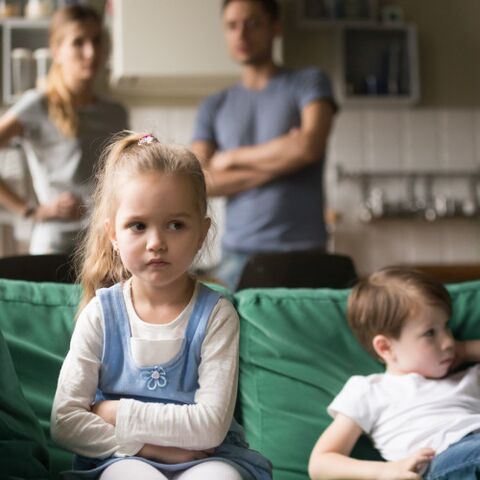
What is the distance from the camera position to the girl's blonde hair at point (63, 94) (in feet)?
9.83

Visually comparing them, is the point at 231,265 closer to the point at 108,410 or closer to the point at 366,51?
the point at 108,410

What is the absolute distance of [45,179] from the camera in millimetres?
3051

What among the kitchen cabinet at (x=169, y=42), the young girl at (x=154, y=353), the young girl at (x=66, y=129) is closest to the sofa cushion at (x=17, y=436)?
the young girl at (x=154, y=353)

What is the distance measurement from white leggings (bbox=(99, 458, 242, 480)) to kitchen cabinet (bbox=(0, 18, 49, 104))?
330 cm

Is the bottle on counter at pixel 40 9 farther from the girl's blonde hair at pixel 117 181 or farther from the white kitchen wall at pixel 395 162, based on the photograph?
the girl's blonde hair at pixel 117 181

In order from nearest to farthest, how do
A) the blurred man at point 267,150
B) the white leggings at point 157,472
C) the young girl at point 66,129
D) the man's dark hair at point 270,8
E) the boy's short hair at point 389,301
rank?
the white leggings at point 157,472
the boy's short hair at point 389,301
the young girl at point 66,129
the blurred man at point 267,150
the man's dark hair at point 270,8

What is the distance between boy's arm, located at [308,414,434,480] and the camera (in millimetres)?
1583

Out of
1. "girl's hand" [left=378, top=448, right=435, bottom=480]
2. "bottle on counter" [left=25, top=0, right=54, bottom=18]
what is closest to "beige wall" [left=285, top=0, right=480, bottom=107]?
"bottle on counter" [left=25, top=0, right=54, bottom=18]

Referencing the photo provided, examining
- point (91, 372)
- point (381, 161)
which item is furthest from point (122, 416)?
point (381, 161)

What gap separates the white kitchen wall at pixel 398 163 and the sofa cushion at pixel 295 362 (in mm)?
2659

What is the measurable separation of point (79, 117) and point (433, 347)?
65.3 inches

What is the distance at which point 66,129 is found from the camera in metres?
2.98

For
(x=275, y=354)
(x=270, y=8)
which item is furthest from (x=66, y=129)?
(x=275, y=354)

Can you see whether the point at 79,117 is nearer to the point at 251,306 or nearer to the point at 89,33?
the point at 89,33
